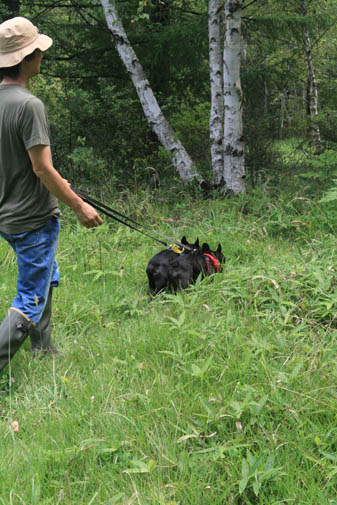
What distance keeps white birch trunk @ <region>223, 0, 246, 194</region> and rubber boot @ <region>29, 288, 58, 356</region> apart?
178 inches

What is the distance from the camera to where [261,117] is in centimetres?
908

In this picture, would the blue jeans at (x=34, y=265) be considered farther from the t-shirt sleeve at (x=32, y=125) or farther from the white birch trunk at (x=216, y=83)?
the white birch trunk at (x=216, y=83)

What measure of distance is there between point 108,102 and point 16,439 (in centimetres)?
750

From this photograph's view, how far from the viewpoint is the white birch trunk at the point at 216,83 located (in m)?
7.24

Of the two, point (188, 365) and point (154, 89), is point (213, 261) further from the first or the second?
point (154, 89)

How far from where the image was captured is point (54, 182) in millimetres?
2912

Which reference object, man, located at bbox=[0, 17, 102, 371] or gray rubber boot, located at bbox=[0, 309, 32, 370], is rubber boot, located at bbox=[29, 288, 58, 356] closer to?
man, located at bbox=[0, 17, 102, 371]

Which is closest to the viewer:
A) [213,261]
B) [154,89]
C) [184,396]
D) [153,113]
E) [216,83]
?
[184,396]

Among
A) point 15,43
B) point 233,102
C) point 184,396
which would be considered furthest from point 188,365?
point 233,102

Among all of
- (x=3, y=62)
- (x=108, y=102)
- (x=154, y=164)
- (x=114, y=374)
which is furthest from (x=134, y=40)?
(x=114, y=374)

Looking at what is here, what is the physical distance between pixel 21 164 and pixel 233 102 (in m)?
4.86

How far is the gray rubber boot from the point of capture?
9.98ft

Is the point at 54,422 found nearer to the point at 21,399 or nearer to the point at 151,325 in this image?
the point at 21,399

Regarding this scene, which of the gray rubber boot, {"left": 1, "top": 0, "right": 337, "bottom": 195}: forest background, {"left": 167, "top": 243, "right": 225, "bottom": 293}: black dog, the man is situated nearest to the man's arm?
the man
